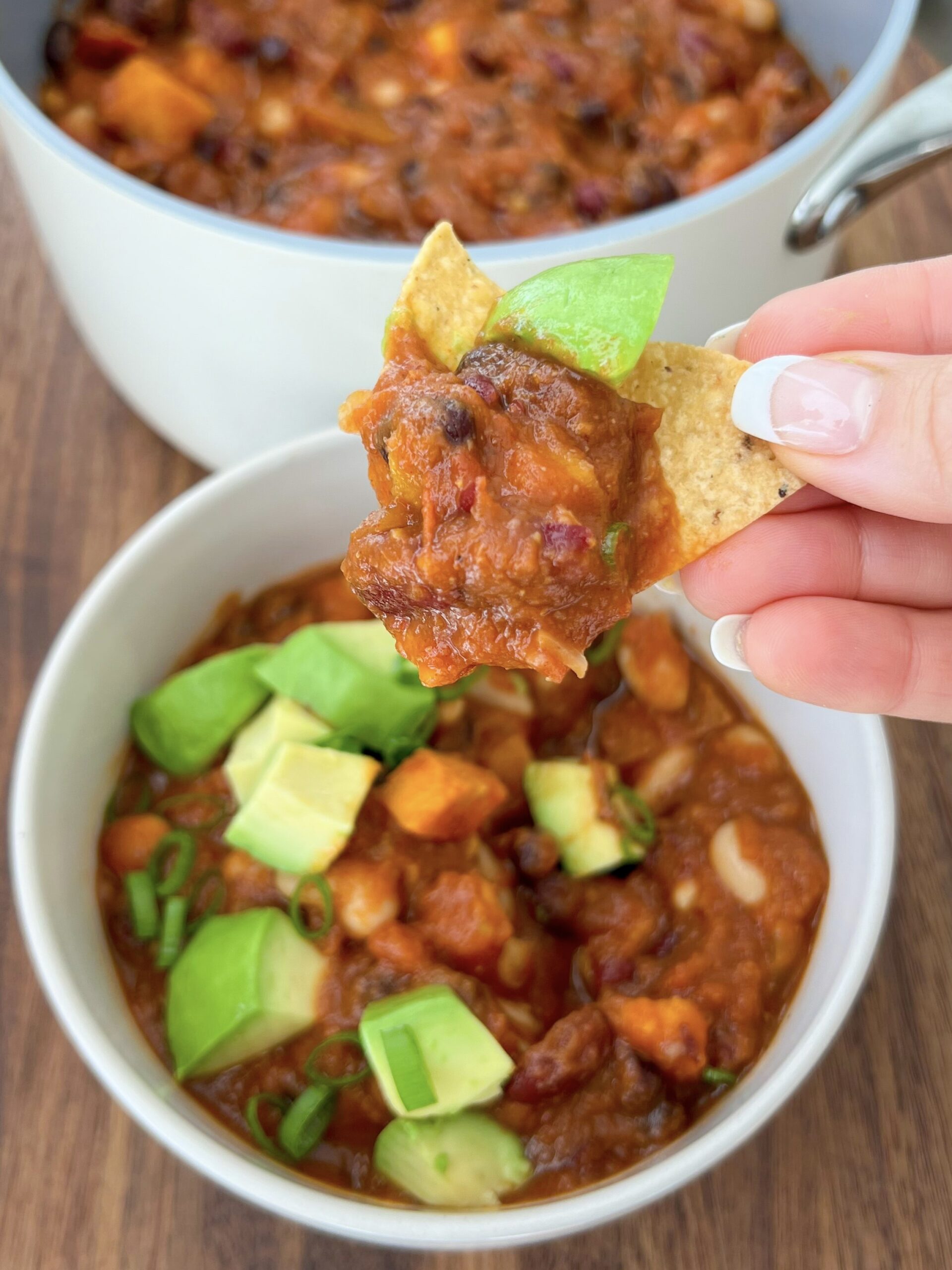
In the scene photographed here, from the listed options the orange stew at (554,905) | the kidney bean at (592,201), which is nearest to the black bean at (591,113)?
the kidney bean at (592,201)

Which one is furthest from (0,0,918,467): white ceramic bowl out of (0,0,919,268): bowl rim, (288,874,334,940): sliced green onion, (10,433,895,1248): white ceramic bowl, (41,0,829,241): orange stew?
(288,874,334,940): sliced green onion

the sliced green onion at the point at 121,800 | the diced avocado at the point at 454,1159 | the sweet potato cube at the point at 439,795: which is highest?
the sweet potato cube at the point at 439,795

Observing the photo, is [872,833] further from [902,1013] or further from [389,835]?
[389,835]

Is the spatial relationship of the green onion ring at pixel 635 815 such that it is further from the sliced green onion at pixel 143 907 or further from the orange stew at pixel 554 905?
the sliced green onion at pixel 143 907

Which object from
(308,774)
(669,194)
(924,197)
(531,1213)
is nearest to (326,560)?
(308,774)

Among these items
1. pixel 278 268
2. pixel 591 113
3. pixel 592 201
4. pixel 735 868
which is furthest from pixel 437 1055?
pixel 591 113

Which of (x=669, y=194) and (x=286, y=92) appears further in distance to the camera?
(x=286, y=92)

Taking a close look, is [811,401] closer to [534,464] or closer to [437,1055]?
[534,464]
